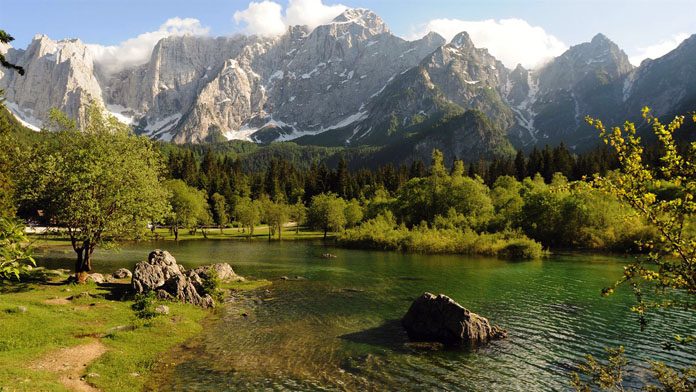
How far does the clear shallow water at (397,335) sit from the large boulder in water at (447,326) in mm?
1110

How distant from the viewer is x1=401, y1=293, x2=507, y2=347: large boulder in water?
3058cm

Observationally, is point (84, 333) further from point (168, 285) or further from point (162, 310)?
point (168, 285)

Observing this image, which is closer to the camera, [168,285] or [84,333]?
[84,333]

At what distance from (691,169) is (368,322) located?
27465 mm

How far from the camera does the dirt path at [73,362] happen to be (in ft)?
70.6

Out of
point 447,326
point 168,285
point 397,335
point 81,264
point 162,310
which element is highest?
point 81,264

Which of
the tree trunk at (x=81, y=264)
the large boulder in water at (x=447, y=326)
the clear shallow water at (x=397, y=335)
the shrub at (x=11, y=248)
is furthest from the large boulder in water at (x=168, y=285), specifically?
the shrub at (x=11, y=248)

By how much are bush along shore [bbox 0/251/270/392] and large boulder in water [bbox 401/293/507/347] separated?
1625 cm

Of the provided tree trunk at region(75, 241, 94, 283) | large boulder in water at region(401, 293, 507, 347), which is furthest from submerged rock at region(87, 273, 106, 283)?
large boulder in water at region(401, 293, 507, 347)

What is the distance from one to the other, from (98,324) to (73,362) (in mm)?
7084

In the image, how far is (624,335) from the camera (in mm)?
32031

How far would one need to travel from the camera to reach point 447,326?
30969mm

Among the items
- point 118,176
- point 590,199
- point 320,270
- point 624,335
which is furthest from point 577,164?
point 118,176

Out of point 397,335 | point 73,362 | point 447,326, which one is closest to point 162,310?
point 73,362
